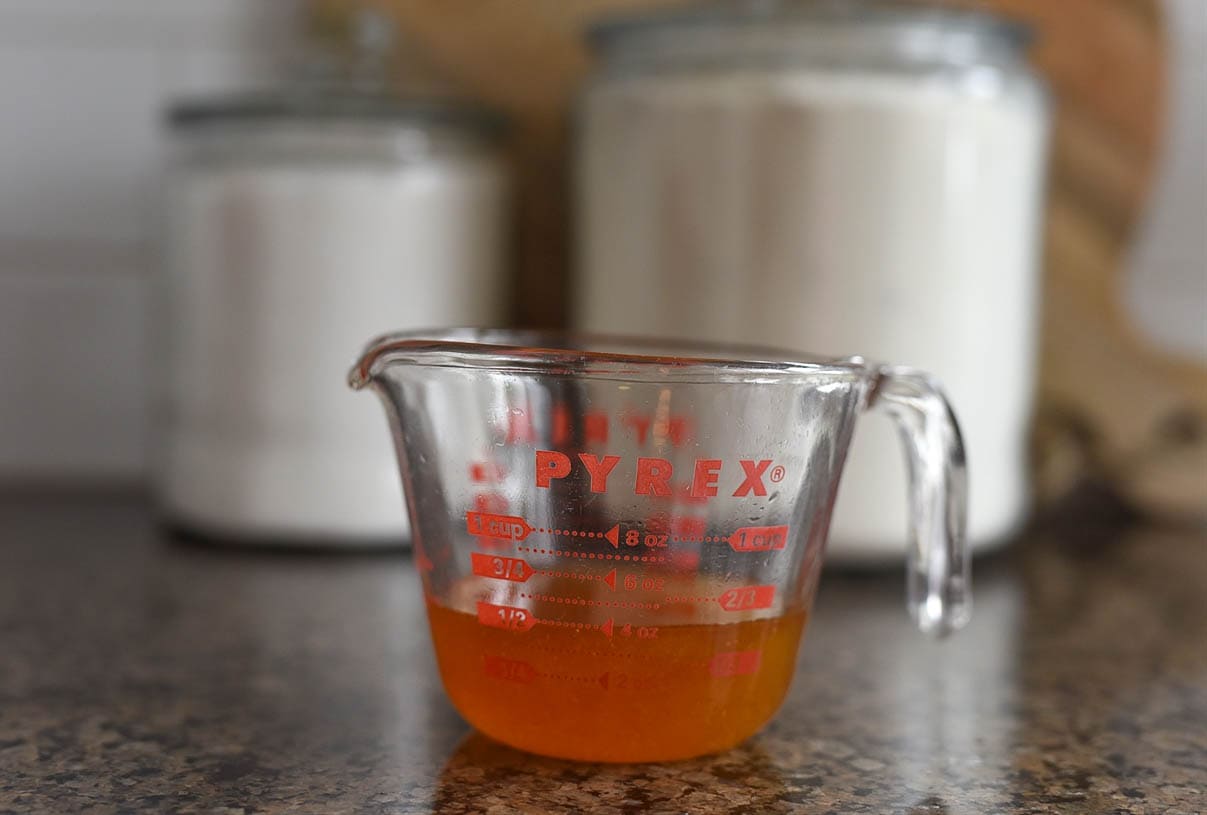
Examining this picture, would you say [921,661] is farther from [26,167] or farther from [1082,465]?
[26,167]

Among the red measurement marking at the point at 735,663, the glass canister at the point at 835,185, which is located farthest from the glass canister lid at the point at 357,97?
the red measurement marking at the point at 735,663

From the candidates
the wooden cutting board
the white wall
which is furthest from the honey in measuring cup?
the white wall

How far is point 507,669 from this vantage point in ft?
1.54

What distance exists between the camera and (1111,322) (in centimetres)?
99

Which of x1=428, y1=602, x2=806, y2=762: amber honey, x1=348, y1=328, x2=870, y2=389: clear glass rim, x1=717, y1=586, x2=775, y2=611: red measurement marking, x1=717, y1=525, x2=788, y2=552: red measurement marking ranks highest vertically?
x1=348, y1=328, x2=870, y2=389: clear glass rim

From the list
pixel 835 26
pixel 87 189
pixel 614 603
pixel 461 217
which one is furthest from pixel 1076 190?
pixel 87 189

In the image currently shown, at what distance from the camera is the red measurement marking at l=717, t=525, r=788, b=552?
0.47 meters

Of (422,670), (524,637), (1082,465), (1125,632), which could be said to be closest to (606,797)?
Result: (524,637)

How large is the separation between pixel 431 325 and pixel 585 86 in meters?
0.20

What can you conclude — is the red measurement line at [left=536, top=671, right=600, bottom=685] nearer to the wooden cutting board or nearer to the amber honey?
the amber honey

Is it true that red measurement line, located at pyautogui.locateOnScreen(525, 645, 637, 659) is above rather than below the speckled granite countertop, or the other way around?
above

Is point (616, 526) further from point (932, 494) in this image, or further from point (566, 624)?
point (932, 494)

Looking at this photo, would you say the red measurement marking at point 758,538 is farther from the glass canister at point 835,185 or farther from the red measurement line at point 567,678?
the glass canister at point 835,185

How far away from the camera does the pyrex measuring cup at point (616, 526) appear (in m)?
0.46
